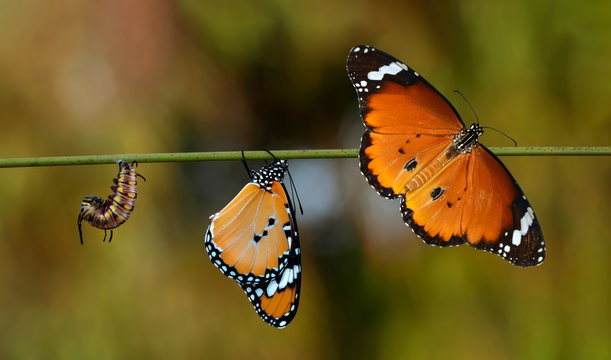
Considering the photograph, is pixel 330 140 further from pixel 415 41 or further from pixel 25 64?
pixel 25 64

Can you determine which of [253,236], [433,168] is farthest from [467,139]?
[253,236]

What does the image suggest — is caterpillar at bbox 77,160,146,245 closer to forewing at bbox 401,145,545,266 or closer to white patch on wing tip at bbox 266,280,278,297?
white patch on wing tip at bbox 266,280,278,297

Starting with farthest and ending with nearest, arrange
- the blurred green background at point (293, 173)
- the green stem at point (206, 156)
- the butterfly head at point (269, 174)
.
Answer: the blurred green background at point (293, 173)
the butterfly head at point (269, 174)
the green stem at point (206, 156)

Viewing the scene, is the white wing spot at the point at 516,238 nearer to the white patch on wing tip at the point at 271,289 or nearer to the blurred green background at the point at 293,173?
the white patch on wing tip at the point at 271,289

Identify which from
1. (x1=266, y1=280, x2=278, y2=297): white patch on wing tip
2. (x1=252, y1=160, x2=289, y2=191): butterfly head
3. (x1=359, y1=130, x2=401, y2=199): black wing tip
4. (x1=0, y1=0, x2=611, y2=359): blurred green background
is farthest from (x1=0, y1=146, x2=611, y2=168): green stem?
(x1=0, y1=0, x2=611, y2=359): blurred green background

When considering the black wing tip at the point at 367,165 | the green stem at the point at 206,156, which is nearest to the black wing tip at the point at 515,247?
the black wing tip at the point at 367,165

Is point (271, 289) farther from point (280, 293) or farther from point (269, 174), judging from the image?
point (269, 174)

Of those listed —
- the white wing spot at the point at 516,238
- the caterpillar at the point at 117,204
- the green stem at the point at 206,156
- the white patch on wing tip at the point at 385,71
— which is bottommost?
the white wing spot at the point at 516,238
